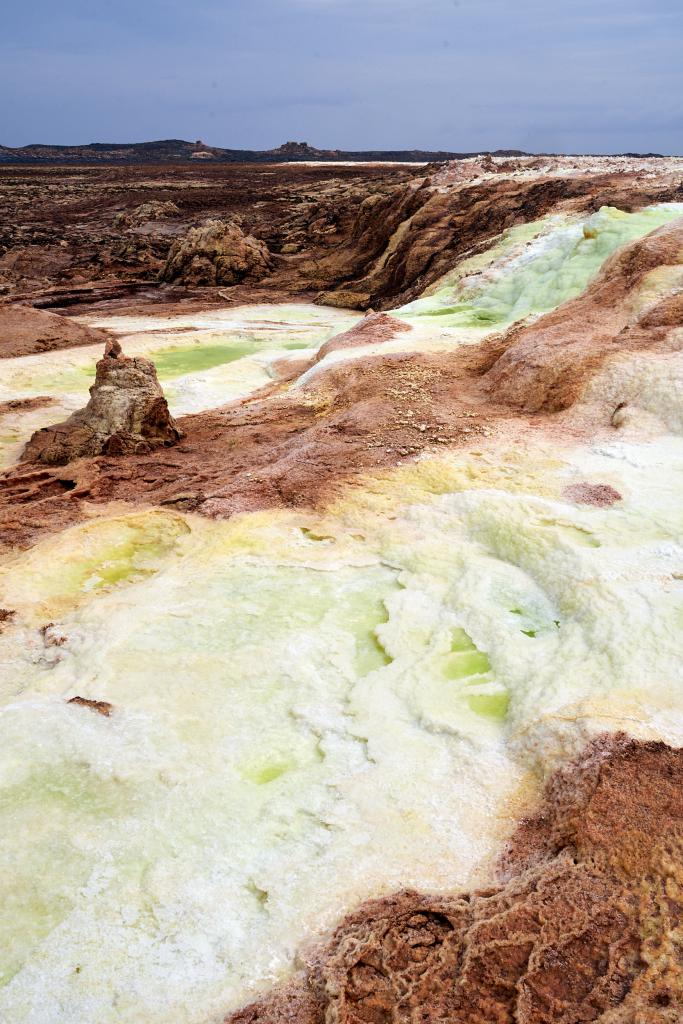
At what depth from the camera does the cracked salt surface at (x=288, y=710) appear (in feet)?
10.00

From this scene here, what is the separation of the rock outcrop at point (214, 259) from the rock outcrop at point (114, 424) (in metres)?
14.4

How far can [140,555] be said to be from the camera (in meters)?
6.27

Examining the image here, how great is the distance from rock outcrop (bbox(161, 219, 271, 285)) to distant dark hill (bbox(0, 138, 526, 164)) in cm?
5466

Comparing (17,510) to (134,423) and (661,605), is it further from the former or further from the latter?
(661,605)

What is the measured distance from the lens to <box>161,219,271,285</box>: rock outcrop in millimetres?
22694

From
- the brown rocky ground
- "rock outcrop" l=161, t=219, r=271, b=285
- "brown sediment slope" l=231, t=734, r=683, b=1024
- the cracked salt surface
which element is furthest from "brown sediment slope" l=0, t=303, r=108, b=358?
"brown sediment slope" l=231, t=734, r=683, b=1024

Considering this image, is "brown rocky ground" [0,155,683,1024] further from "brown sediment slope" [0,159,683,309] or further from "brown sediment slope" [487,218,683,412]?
"brown sediment slope" [0,159,683,309]

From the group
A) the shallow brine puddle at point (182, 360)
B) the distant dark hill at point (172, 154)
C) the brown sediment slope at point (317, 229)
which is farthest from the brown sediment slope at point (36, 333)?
the distant dark hill at point (172, 154)

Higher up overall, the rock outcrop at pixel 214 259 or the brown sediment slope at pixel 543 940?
the rock outcrop at pixel 214 259

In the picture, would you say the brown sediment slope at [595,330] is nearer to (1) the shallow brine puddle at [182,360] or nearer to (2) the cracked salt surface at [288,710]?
(2) the cracked salt surface at [288,710]

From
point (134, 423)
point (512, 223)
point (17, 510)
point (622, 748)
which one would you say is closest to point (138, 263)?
point (512, 223)

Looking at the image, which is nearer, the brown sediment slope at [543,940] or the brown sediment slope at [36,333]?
the brown sediment slope at [543,940]

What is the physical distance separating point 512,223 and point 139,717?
16391 mm

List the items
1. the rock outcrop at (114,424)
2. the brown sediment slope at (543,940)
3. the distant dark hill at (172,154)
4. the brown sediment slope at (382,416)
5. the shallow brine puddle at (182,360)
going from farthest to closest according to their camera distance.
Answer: the distant dark hill at (172,154) < the shallow brine puddle at (182,360) < the rock outcrop at (114,424) < the brown sediment slope at (382,416) < the brown sediment slope at (543,940)
